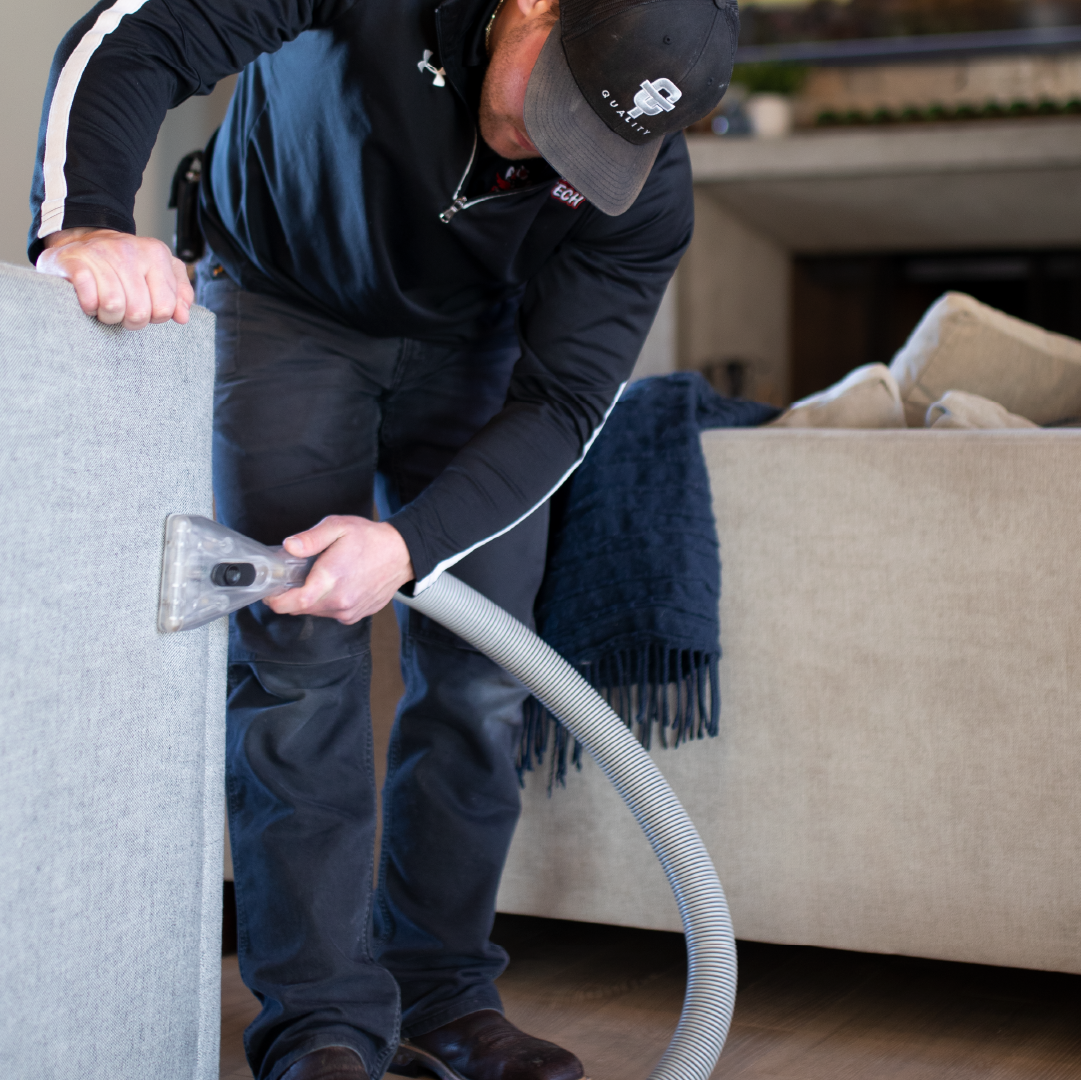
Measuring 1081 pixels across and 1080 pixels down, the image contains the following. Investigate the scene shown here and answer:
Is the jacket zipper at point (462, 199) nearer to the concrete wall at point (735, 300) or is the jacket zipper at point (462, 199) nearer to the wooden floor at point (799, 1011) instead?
the wooden floor at point (799, 1011)

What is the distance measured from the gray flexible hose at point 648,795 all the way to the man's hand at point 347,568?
0.25ft

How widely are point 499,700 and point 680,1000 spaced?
1.55ft

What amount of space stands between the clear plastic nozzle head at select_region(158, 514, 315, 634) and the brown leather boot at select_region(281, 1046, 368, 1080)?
419mm

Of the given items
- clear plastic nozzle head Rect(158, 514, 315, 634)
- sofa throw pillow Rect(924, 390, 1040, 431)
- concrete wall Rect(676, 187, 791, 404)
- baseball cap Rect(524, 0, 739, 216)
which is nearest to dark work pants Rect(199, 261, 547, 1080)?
clear plastic nozzle head Rect(158, 514, 315, 634)

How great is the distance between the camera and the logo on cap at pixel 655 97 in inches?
40.6

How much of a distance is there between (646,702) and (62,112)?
2.89 ft

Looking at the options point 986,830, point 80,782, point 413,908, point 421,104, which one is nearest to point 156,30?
point 421,104

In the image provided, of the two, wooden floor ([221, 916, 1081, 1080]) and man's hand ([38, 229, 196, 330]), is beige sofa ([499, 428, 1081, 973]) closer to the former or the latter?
wooden floor ([221, 916, 1081, 1080])

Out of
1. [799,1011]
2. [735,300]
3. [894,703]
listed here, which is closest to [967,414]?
[894,703]

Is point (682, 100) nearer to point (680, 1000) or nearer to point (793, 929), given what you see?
point (793, 929)

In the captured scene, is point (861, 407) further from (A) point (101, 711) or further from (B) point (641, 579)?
(A) point (101, 711)

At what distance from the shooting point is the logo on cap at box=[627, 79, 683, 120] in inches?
40.6

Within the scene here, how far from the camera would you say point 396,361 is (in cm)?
130

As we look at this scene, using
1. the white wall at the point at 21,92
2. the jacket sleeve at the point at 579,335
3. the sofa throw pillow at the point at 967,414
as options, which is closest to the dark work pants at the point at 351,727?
the jacket sleeve at the point at 579,335
